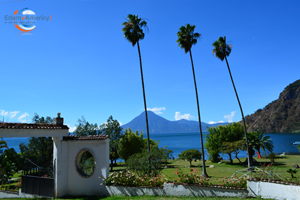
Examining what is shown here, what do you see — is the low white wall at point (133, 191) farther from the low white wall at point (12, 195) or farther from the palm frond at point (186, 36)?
the palm frond at point (186, 36)

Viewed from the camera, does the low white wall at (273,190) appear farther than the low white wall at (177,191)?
No

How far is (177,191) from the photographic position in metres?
10.8

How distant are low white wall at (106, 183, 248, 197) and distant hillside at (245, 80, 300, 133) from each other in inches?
6213

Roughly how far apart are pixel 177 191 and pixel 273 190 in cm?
430

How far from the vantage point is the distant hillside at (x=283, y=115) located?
481 ft

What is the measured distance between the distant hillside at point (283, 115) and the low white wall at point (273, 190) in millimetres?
157667

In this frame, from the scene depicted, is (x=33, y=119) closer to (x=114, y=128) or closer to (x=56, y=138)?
(x=114, y=128)

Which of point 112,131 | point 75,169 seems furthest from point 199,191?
point 112,131

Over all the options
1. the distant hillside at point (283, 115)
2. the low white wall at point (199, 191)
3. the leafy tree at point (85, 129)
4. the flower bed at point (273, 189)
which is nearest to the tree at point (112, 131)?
the leafy tree at point (85, 129)

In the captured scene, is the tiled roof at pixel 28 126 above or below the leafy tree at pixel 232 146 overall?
above

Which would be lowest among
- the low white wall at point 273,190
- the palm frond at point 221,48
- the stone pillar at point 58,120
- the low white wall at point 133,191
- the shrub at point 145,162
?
the low white wall at point 133,191

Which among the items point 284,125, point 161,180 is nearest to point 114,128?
point 161,180

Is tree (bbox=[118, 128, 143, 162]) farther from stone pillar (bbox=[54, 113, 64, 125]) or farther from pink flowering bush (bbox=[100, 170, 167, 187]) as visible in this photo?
pink flowering bush (bbox=[100, 170, 167, 187])

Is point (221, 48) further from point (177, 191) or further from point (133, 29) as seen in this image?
point (177, 191)
